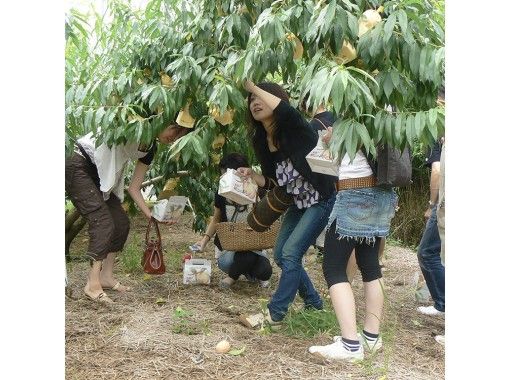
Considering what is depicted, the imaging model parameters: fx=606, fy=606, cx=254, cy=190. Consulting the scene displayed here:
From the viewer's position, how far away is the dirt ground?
2.64 metres

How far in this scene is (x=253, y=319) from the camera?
3281 mm

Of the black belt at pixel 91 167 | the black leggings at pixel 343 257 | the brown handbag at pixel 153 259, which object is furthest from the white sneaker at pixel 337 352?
the brown handbag at pixel 153 259

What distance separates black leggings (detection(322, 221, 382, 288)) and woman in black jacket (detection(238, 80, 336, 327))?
360 mm

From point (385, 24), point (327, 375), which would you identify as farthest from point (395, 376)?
point (385, 24)

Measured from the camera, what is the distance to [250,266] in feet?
13.6

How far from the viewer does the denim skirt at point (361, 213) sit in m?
2.64

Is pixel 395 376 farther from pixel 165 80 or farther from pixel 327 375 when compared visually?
pixel 165 80

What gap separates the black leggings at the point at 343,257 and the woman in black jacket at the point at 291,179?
0.36 meters

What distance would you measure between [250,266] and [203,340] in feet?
3.83

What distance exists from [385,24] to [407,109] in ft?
1.13

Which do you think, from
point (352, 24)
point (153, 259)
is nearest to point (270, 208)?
point (153, 259)

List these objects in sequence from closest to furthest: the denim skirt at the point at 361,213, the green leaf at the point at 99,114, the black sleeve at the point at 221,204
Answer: the denim skirt at the point at 361,213 < the green leaf at the point at 99,114 < the black sleeve at the point at 221,204

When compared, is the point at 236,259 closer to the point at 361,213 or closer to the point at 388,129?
the point at 361,213

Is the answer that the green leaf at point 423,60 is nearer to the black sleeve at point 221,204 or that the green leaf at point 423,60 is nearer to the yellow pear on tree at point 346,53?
the yellow pear on tree at point 346,53
